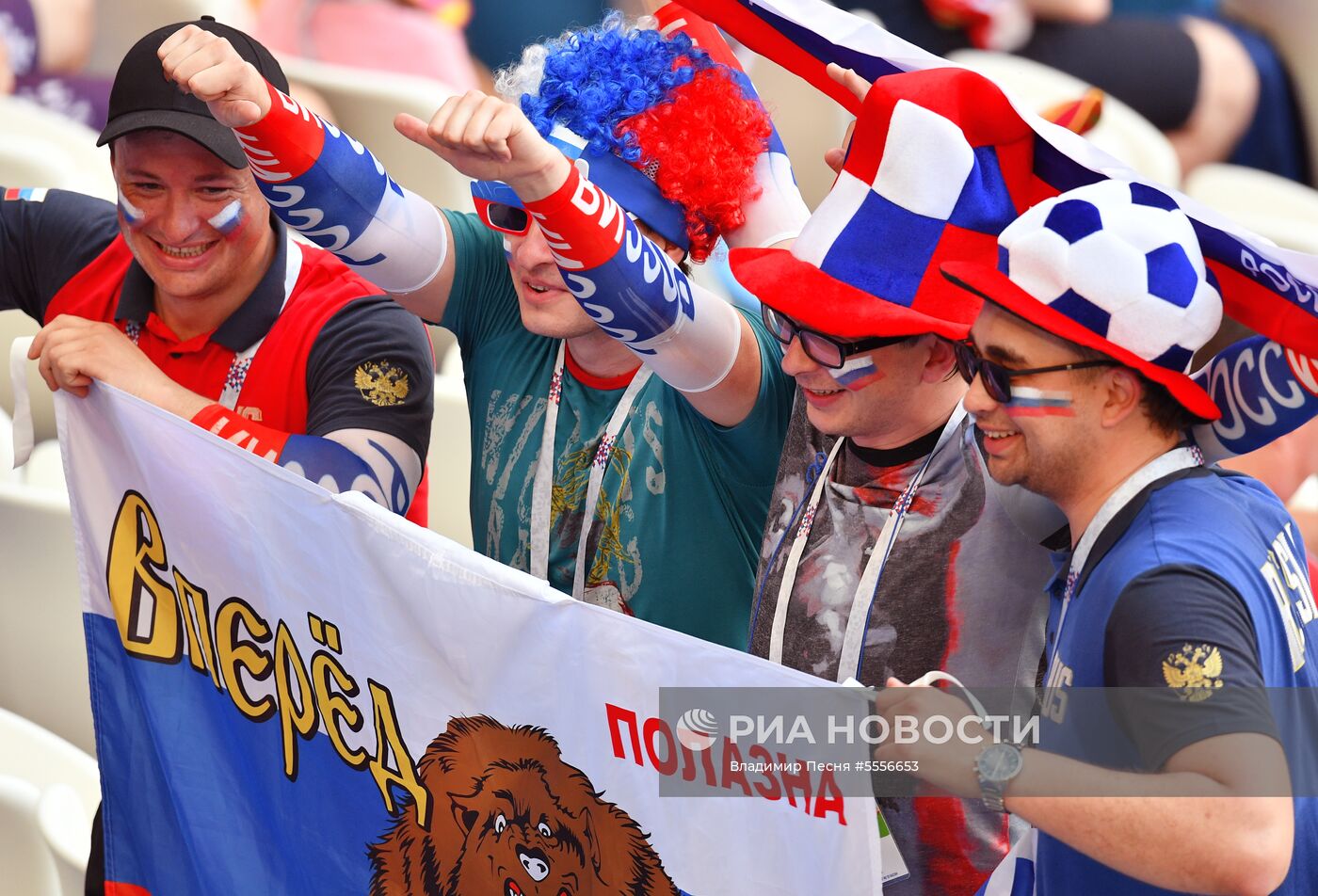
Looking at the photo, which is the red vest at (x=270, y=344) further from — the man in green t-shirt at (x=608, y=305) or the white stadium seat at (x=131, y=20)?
the white stadium seat at (x=131, y=20)

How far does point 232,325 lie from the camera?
230 cm

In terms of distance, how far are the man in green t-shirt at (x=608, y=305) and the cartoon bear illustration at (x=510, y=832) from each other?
380 mm

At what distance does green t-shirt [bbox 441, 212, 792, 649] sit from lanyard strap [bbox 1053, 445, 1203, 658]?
21.7 inches

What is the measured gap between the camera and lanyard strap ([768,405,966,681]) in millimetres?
1814

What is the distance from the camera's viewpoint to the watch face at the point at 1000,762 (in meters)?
1.41

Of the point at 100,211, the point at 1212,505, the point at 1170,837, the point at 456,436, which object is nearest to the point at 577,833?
the point at 1170,837

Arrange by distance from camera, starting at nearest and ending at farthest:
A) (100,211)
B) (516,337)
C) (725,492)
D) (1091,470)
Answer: (1091,470) < (725,492) < (516,337) < (100,211)

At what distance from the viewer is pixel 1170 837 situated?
4.42 feet

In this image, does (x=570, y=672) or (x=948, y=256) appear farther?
(x=948, y=256)

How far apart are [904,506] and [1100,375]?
0.31 m

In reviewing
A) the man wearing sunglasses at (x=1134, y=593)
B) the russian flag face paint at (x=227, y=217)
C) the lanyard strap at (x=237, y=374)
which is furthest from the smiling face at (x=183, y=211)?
the man wearing sunglasses at (x=1134, y=593)

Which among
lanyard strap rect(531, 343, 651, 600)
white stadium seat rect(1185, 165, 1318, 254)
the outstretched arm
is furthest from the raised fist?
white stadium seat rect(1185, 165, 1318, 254)

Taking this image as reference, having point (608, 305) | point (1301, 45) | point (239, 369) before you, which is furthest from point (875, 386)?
point (1301, 45)

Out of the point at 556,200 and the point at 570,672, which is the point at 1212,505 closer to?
the point at 570,672
